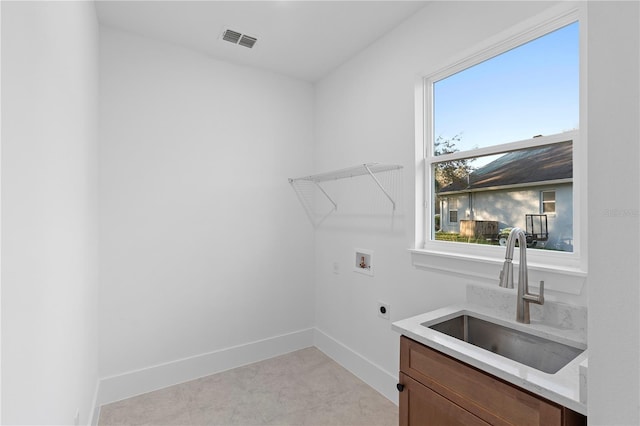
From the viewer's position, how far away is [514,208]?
170 centimetres

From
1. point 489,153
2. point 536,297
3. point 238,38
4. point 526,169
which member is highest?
point 238,38

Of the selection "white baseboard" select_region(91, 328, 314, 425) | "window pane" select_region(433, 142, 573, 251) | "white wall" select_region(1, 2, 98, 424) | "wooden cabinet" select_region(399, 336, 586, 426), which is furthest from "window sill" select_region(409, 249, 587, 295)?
"white wall" select_region(1, 2, 98, 424)

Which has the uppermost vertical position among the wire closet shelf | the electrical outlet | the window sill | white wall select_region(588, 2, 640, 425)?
the wire closet shelf

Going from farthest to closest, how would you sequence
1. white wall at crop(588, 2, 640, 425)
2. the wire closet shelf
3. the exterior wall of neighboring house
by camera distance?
the wire closet shelf → the exterior wall of neighboring house → white wall at crop(588, 2, 640, 425)

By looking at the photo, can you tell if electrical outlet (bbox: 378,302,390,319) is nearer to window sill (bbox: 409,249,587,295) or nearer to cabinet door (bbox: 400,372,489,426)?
window sill (bbox: 409,249,587,295)

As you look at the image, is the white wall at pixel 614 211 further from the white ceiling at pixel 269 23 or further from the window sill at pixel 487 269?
the white ceiling at pixel 269 23

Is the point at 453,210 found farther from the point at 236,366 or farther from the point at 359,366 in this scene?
the point at 236,366

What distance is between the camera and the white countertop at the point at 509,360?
3.24 ft

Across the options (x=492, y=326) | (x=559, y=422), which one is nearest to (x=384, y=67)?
(x=492, y=326)

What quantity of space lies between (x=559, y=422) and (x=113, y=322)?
2546mm

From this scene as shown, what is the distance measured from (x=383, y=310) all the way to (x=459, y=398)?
3.62 feet

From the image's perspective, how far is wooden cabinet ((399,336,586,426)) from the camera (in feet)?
3.40

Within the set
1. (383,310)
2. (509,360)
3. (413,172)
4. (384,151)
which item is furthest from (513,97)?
(383,310)

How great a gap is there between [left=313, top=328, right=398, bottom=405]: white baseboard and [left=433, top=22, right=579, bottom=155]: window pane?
161 cm
